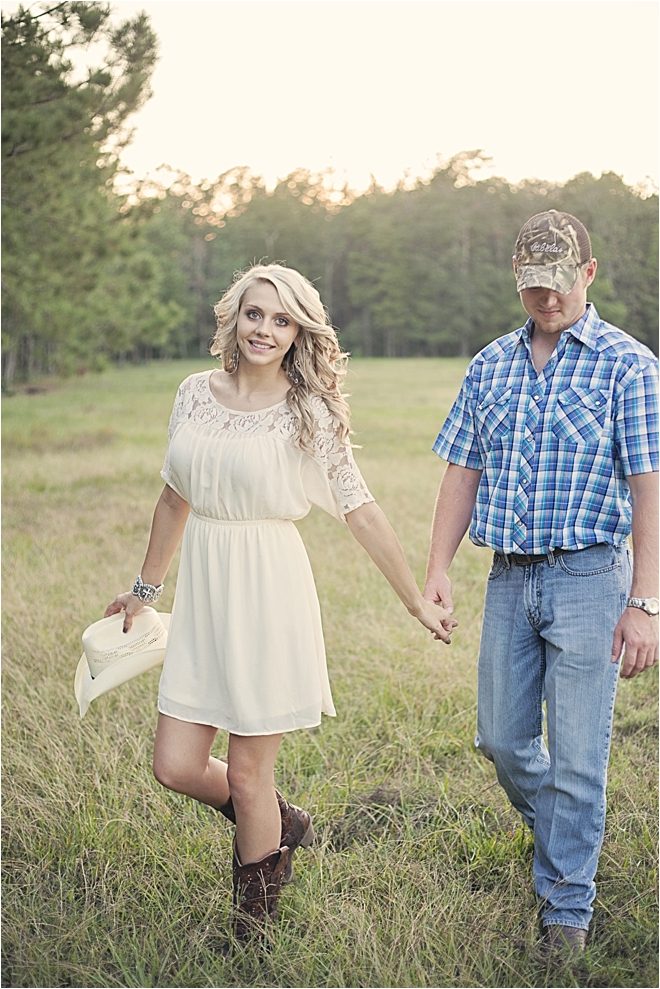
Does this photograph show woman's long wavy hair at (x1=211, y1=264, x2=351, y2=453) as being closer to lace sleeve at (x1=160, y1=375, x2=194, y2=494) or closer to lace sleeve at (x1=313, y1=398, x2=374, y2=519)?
lace sleeve at (x1=313, y1=398, x2=374, y2=519)

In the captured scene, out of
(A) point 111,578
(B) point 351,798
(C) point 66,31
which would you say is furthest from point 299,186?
(B) point 351,798

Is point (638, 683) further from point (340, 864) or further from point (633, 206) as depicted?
A: point (633, 206)

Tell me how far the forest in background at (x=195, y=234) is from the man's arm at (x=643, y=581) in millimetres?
1272

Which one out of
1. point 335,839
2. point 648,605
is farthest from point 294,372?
point 335,839

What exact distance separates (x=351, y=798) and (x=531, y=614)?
1.25 meters

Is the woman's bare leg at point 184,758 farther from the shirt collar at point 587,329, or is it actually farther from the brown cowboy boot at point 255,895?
the shirt collar at point 587,329

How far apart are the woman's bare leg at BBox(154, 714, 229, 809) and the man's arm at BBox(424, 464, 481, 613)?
842 mm

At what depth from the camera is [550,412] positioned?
276 cm

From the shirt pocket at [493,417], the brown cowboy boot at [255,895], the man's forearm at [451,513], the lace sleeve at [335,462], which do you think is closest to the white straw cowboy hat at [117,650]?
the brown cowboy boot at [255,895]

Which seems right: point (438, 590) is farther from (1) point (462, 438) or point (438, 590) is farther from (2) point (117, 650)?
(2) point (117, 650)

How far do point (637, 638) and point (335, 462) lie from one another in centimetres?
96

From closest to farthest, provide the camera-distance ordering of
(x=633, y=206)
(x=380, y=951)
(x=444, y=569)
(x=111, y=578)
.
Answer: (x=380, y=951)
(x=444, y=569)
(x=111, y=578)
(x=633, y=206)

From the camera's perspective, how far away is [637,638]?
2570mm

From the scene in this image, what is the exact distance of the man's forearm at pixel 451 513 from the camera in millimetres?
3041
